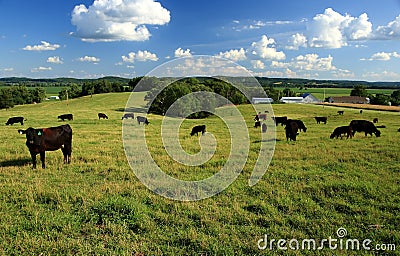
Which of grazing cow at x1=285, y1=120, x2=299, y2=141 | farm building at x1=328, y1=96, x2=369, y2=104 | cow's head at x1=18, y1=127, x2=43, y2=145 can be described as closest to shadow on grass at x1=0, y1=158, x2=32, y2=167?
cow's head at x1=18, y1=127, x2=43, y2=145

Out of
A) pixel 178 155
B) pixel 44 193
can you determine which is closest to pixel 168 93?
pixel 178 155

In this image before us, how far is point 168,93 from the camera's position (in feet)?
208

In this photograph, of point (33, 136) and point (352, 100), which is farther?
point (352, 100)

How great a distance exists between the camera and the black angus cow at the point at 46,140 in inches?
446

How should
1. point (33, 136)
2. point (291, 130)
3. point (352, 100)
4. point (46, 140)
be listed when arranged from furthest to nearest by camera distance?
point (352, 100) → point (291, 130) → point (46, 140) → point (33, 136)

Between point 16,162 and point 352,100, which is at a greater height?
point 352,100

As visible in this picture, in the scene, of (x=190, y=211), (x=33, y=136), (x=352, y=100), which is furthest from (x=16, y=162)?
(x=352, y=100)

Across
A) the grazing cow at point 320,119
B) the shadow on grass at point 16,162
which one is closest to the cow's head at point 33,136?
the shadow on grass at point 16,162

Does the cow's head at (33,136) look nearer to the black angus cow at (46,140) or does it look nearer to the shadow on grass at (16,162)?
the black angus cow at (46,140)

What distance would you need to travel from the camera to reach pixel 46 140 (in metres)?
11.9

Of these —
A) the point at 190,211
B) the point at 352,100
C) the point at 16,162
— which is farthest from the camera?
the point at 352,100

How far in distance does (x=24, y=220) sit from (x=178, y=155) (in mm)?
7825

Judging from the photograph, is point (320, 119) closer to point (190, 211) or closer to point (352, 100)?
point (190, 211)

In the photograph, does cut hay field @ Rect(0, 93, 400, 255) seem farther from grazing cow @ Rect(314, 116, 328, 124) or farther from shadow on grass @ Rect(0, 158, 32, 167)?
grazing cow @ Rect(314, 116, 328, 124)
